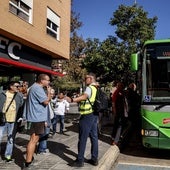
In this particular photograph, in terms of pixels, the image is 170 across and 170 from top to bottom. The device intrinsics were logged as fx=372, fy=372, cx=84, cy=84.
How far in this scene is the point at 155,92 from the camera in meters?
9.06

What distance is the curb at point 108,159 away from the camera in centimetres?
741

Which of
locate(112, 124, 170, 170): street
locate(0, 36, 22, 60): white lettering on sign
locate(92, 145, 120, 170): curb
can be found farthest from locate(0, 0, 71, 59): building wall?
locate(92, 145, 120, 170): curb

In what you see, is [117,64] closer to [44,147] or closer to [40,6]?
[40,6]

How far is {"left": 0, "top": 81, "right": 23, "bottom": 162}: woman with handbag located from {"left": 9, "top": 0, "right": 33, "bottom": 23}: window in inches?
427

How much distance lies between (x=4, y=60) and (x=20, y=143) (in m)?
7.57

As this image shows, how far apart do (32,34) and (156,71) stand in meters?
11.4

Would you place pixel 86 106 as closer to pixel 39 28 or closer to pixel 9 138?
pixel 9 138

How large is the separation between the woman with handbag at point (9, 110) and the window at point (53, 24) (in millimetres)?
15376

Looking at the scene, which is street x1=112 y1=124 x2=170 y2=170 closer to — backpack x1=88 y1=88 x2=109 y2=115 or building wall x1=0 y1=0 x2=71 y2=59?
backpack x1=88 y1=88 x2=109 y2=115

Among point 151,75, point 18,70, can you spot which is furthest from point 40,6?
point 151,75

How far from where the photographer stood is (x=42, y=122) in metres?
6.96

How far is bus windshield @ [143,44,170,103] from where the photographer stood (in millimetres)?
9016

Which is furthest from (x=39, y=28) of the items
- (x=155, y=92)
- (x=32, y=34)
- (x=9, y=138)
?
(x=9, y=138)

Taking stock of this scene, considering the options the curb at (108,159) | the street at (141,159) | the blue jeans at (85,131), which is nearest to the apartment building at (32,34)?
the street at (141,159)
